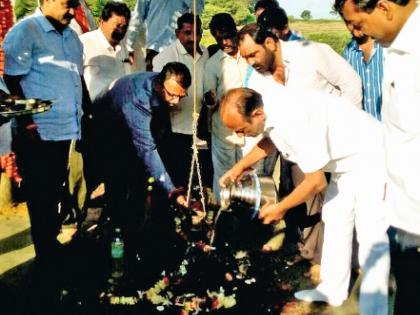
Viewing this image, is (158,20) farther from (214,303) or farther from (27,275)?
(214,303)

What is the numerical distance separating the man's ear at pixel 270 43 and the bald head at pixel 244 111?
3.76 feet

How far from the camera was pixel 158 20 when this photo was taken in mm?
7402

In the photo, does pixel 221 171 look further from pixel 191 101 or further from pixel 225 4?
pixel 225 4

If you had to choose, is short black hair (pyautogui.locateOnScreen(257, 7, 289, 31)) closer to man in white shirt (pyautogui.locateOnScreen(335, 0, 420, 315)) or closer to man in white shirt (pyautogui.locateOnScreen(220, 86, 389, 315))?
man in white shirt (pyautogui.locateOnScreen(220, 86, 389, 315))

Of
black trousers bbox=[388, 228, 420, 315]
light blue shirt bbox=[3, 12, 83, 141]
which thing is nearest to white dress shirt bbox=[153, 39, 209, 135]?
light blue shirt bbox=[3, 12, 83, 141]

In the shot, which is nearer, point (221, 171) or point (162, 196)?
point (162, 196)

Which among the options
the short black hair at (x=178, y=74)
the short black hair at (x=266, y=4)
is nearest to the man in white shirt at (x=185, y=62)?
the short black hair at (x=178, y=74)

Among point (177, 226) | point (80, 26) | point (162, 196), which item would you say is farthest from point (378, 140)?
point (80, 26)

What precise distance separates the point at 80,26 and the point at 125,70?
149cm

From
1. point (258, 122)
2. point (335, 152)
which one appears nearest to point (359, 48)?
point (335, 152)

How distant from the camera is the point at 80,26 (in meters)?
7.61

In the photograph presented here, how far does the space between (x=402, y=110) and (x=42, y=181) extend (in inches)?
135

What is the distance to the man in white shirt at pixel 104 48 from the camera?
6.18 meters

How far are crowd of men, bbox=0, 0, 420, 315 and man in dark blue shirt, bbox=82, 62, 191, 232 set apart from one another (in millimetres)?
14
